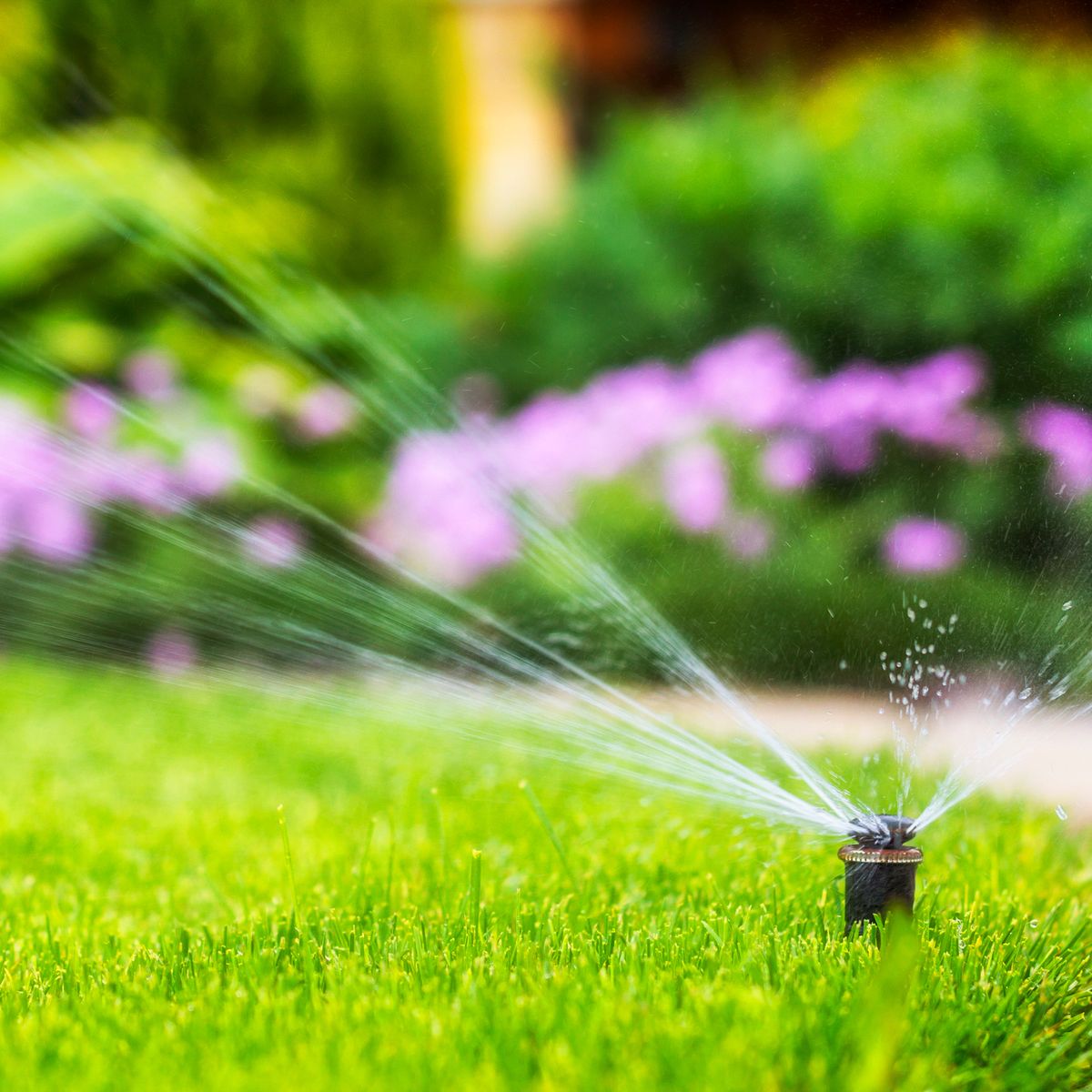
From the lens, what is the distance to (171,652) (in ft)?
16.9

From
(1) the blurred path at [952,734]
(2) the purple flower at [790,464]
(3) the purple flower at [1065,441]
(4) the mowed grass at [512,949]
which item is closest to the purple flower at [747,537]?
(2) the purple flower at [790,464]

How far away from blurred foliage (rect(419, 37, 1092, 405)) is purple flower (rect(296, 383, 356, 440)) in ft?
1.94

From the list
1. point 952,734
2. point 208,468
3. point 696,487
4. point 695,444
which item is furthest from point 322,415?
point 952,734

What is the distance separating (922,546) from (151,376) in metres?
3.24

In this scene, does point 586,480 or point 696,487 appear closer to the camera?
point 696,487

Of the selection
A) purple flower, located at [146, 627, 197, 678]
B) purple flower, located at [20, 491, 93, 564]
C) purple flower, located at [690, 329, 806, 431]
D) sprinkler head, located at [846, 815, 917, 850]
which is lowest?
sprinkler head, located at [846, 815, 917, 850]

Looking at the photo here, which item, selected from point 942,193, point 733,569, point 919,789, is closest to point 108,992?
point 919,789

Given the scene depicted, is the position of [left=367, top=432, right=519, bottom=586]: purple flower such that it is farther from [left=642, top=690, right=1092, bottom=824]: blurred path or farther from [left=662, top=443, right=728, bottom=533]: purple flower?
[left=642, top=690, right=1092, bottom=824]: blurred path

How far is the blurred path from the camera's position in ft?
10.5

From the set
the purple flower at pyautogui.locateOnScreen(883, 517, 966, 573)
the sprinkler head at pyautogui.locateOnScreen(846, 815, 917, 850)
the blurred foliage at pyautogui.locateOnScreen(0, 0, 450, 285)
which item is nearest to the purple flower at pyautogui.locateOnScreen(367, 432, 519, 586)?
the purple flower at pyautogui.locateOnScreen(883, 517, 966, 573)

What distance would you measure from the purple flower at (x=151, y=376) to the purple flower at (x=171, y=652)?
1.01 meters

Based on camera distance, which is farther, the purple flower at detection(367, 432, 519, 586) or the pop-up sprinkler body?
the purple flower at detection(367, 432, 519, 586)

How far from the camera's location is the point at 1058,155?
4.49 m

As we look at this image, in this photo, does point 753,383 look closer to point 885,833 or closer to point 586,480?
point 586,480
